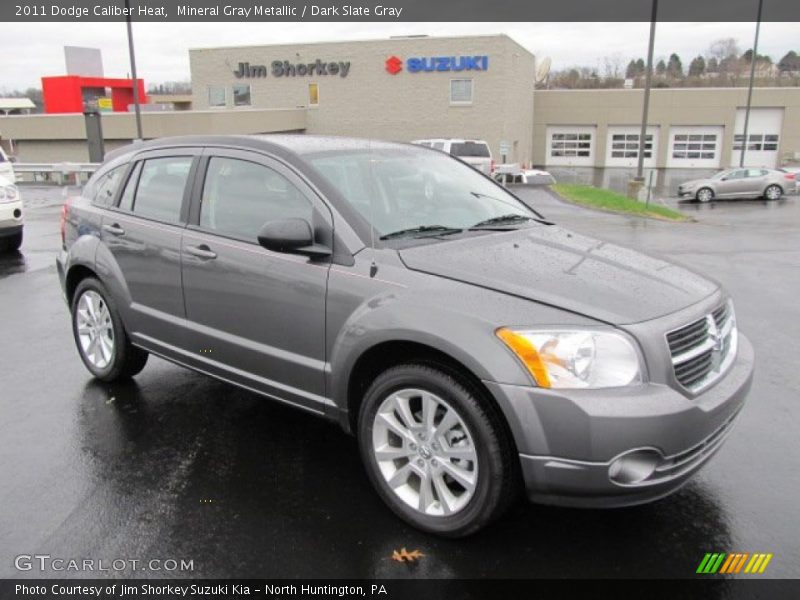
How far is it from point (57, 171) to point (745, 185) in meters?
27.5

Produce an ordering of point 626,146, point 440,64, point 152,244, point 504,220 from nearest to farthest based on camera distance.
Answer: point 504,220, point 152,244, point 440,64, point 626,146

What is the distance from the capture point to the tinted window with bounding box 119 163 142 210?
15.7ft

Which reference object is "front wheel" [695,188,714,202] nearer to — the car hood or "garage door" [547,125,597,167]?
"garage door" [547,125,597,167]

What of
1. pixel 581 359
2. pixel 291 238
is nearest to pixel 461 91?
pixel 291 238

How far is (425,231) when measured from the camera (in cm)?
371

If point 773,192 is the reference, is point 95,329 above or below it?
above

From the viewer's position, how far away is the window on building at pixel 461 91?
3844cm

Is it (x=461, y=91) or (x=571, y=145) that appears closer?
(x=461, y=91)

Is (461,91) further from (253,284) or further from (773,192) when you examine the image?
(253,284)

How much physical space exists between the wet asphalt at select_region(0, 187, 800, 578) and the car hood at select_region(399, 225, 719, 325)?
42.2 inches

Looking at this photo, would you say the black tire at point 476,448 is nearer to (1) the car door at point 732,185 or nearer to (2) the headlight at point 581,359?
(2) the headlight at point 581,359

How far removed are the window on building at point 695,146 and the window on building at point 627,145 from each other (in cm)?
178

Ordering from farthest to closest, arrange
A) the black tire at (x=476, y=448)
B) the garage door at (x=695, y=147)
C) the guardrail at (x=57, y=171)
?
1. the garage door at (x=695, y=147)
2. the guardrail at (x=57, y=171)
3. the black tire at (x=476, y=448)

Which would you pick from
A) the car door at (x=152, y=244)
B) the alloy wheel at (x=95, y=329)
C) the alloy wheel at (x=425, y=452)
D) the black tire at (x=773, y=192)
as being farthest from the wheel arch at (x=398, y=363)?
the black tire at (x=773, y=192)
